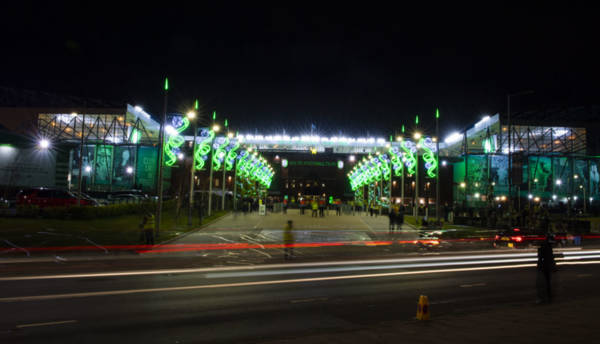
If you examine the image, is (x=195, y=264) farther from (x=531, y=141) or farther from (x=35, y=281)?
(x=531, y=141)

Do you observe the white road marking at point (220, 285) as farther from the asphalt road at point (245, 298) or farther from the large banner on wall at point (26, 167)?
the large banner on wall at point (26, 167)

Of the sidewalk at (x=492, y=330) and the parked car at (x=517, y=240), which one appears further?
the parked car at (x=517, y=240)

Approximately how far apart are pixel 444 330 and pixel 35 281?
11709 millimetres

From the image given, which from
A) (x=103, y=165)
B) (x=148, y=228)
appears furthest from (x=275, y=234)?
(x=103, y=165)

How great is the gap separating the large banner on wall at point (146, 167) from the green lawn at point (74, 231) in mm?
37596

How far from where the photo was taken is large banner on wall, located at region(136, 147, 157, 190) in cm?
6631

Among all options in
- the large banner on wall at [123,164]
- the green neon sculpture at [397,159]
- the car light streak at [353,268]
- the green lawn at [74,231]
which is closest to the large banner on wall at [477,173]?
the green neon sculpture at [397,159]

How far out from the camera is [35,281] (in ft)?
38.9

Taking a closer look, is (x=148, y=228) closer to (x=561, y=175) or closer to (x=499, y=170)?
(x=499, y=170)

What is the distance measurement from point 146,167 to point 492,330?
67000 mm

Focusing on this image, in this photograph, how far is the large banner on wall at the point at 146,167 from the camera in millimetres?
66312

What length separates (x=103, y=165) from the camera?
65.8 meters

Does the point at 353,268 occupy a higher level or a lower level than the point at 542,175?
lower

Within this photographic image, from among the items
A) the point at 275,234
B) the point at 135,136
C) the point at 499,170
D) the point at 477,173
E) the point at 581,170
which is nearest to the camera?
the point at 275,234
